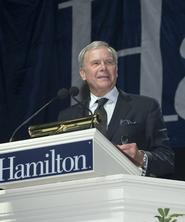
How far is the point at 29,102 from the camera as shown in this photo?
18.0 feet

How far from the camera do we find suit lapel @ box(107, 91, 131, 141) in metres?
2.75

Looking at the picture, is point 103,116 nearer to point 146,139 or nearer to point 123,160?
point 146,139

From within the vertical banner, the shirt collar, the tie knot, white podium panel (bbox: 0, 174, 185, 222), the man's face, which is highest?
the vertical banner

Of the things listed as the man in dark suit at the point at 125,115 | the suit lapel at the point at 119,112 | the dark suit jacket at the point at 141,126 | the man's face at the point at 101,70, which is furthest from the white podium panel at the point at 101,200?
the man's face at the point at 101,70

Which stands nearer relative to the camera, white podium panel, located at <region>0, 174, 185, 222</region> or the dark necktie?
white podium panel, located at <region>0, 174, 185, 222</region>

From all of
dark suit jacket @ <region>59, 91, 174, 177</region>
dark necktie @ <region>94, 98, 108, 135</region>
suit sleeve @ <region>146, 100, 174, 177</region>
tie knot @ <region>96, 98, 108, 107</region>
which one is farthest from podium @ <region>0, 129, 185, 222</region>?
tie knot @ <region>96, 98, 108, 107</region>

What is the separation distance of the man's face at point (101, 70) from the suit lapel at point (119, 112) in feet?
0.28

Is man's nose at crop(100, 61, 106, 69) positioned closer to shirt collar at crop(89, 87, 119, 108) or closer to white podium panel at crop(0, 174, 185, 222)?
shirt collar at crop(89, 87, 119, 108)

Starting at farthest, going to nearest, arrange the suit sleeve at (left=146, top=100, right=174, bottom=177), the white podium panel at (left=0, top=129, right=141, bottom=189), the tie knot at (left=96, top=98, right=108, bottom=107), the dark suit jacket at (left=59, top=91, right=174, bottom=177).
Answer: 1. the tie knot at (left=96, top=98, right=108, bottom=107)
2. the dark suit jacket at (left=59, top=91, right=174, bottom=177)
3. the suit sleeve at (left=146, top=100, right=174, bottom=177)
4. the white podium panel at (left=0, top=129, right=141, bottom=189)

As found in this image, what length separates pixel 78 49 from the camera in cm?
527

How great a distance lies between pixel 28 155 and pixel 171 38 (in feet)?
8.65

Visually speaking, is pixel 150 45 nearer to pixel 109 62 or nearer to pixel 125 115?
pixel 109 62

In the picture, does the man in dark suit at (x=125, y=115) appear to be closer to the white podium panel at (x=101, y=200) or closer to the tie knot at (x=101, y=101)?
the tie knot at (x=101, y=101)

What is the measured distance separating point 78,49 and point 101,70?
229cm
